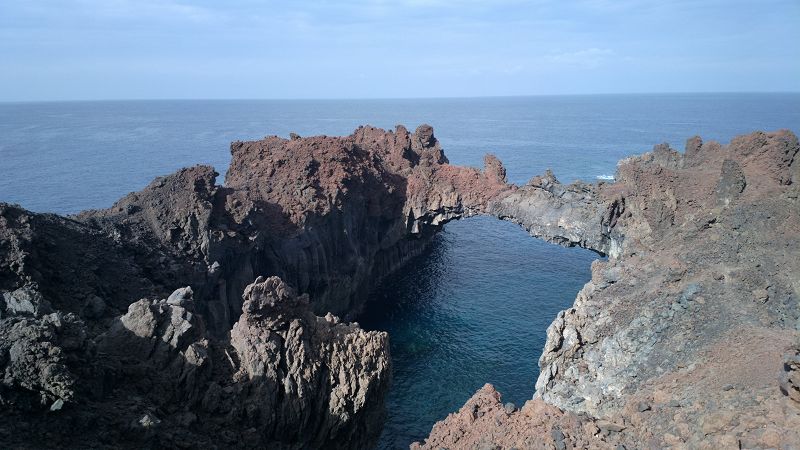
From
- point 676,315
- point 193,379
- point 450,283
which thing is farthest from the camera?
point 450,283

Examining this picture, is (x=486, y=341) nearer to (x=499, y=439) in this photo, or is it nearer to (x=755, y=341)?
(x=755, y=341)

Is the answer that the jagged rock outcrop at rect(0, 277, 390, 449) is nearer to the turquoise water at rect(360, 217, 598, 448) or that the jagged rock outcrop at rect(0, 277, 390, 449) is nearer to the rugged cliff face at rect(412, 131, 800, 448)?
the rugged cliff face at rect(412, 131, 800, 448)

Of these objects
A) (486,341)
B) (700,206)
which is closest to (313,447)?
(486,341)

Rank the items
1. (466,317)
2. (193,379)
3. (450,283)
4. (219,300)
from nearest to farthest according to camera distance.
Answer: (193,379), (219,300), (466,317), (450,283)

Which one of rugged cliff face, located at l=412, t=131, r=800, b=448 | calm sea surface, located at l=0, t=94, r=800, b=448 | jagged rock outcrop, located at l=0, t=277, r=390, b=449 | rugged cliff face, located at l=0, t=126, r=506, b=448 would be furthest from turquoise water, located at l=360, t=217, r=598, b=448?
jagged rock outcrop, located at l=0, t=277, r=390, b=449

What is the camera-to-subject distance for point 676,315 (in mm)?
32719

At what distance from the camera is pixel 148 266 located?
37438mm

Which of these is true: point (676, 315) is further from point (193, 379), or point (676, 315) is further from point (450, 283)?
point (450, 283)

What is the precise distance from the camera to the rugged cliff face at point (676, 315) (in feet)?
65.5

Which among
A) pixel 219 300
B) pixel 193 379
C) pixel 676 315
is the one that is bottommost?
pixel 219 300

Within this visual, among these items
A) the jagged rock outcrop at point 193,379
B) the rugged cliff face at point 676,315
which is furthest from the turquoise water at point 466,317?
the jagged rock outcrop at point 193,379

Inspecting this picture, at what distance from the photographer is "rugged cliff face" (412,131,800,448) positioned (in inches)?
786

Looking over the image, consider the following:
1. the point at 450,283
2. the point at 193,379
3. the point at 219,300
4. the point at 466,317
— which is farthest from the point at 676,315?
the point at 450,283

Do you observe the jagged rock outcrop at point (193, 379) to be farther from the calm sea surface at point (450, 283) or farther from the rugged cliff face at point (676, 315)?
the calm sea surface at point (450, 283)
